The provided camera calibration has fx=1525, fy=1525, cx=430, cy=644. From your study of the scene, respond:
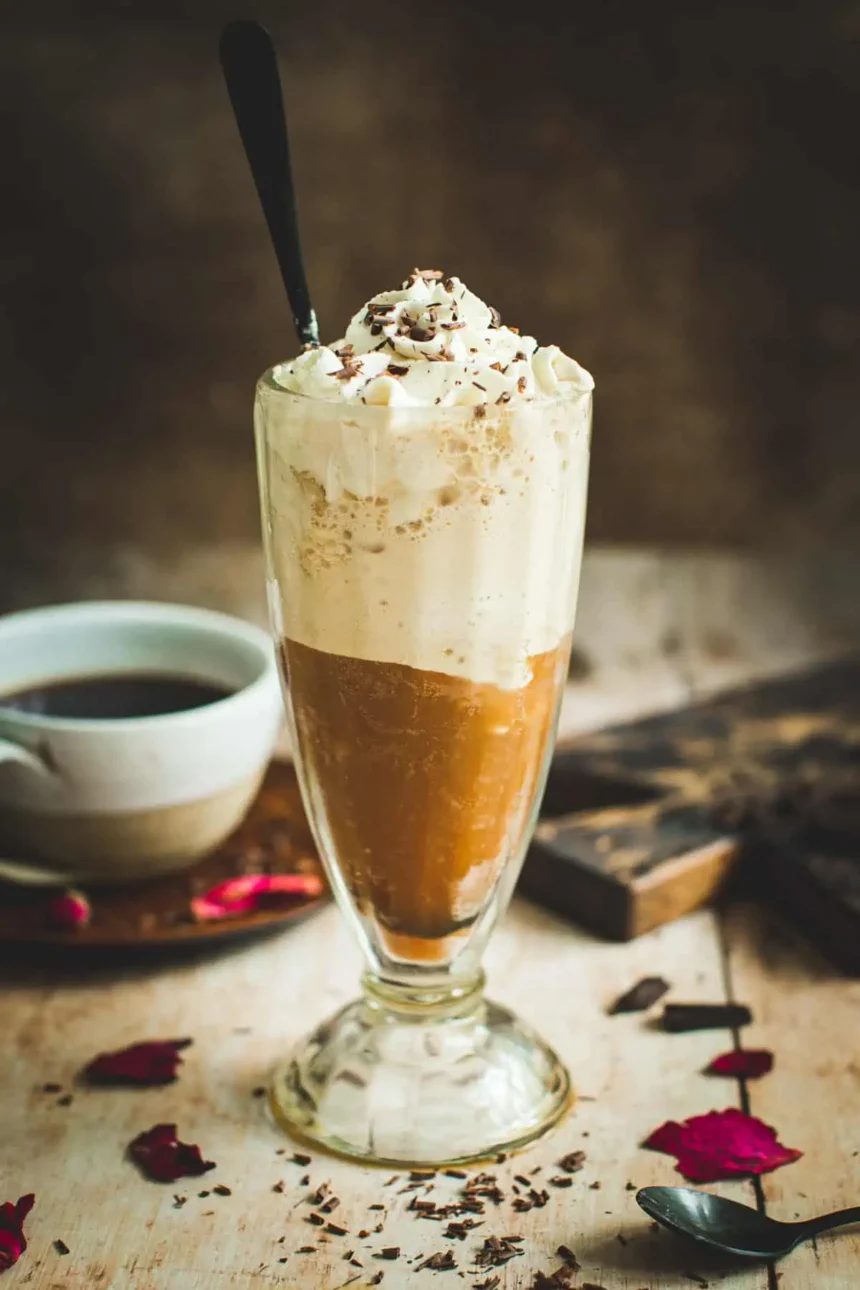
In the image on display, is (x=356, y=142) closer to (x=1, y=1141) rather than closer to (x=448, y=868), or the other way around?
(x=448, y=868)

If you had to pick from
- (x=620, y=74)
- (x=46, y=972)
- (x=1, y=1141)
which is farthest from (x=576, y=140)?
(x=1, y=1141)

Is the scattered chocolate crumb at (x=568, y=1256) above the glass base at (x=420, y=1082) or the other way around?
above

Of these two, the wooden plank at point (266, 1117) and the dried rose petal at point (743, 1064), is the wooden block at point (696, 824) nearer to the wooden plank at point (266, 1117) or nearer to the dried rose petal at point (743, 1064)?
the wooden plank at point (266, 1117)

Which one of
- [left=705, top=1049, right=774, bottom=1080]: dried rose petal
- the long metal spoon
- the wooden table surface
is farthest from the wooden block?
the long metal spoon

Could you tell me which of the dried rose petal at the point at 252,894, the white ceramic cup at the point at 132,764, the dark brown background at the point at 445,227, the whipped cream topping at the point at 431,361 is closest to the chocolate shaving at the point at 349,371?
the whipped cream topping at the point at 431,361

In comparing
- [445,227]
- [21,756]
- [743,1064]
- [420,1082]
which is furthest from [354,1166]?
[445,227]

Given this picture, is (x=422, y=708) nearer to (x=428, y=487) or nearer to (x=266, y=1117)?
(x=428, y=487)
